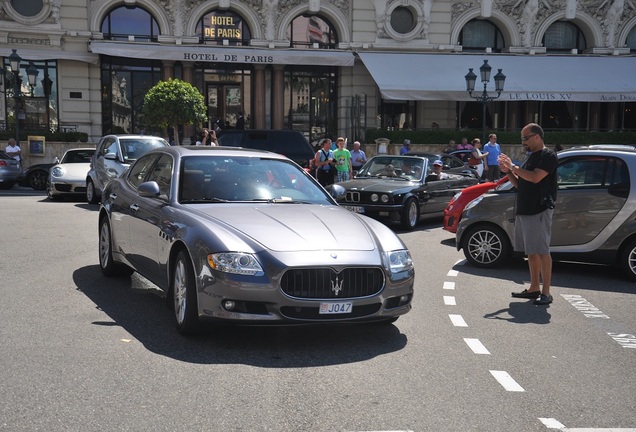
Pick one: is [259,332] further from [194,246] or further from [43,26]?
[43,26]

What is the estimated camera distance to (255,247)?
19.5 feet

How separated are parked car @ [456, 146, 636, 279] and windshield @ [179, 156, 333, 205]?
3743mm

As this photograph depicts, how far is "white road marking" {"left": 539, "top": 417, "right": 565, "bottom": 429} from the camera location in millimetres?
4494

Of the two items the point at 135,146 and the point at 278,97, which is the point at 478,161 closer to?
the point at 135,146

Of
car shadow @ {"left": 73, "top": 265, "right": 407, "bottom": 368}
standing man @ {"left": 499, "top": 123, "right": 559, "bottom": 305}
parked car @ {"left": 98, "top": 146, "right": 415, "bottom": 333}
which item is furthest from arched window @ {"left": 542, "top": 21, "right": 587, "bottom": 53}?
car shadow @ {"left": 73, "top": 265, "right": 407, "bottom": 368}

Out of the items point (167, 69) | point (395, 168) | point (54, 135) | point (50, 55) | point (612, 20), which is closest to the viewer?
point (395, 168)

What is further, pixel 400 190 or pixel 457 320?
pixel 400 190

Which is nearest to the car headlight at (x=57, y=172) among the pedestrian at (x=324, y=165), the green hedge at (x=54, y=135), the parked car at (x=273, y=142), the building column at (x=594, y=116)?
the parked car at (x=273, y=142)

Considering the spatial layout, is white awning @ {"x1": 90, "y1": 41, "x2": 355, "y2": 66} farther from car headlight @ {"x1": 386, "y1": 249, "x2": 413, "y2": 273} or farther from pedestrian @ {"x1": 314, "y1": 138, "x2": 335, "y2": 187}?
car headlight @ {"x1": 386, "y1": 249, "x2": 413, "y2": 273}

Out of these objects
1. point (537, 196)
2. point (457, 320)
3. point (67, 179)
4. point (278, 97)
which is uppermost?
point (278, 97)

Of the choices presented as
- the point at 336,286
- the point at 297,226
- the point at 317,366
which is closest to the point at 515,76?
the point at 297,226

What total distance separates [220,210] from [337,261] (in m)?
1.39

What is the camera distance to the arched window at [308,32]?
114 feet

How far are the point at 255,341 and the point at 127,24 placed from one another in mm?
29873
